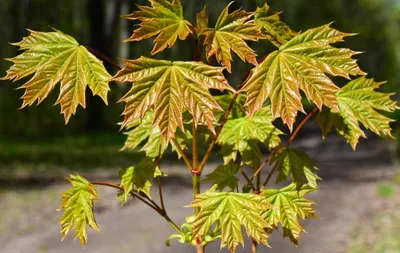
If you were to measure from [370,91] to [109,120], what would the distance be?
16.8m

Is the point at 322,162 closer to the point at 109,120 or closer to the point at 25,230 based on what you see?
the point at 25,230

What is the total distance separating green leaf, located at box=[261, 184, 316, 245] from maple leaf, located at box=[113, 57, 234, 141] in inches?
15.4

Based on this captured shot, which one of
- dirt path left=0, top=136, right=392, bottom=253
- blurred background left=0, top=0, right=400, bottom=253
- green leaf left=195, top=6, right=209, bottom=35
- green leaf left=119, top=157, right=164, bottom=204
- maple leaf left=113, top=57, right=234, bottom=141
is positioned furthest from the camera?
blurred background left=0, top=0, right=400, bottom=253

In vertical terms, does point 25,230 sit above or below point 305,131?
above

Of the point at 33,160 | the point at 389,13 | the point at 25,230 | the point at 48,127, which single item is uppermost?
the point at 389,13

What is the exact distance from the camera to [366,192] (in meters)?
8.20

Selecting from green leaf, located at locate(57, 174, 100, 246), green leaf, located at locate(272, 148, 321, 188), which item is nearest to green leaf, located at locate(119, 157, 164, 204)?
green leaf, located at locate(57, 174, 100, 246)

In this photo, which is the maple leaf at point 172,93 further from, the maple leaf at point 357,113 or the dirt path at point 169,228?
the dirt path at point 169,228

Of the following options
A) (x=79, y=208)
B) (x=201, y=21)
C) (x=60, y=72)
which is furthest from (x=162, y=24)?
(x=79, y=208)

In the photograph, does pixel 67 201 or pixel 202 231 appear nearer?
pixel 202 231

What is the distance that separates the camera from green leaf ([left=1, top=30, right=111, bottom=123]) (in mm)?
1382

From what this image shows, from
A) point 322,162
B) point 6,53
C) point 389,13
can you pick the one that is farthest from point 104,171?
point 389,13

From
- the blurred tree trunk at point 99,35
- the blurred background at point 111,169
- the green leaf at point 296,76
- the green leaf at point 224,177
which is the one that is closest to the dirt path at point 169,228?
the blurred background at point 111,169

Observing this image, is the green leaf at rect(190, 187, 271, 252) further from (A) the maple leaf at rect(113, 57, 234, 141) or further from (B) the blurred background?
(B) the blurred background
